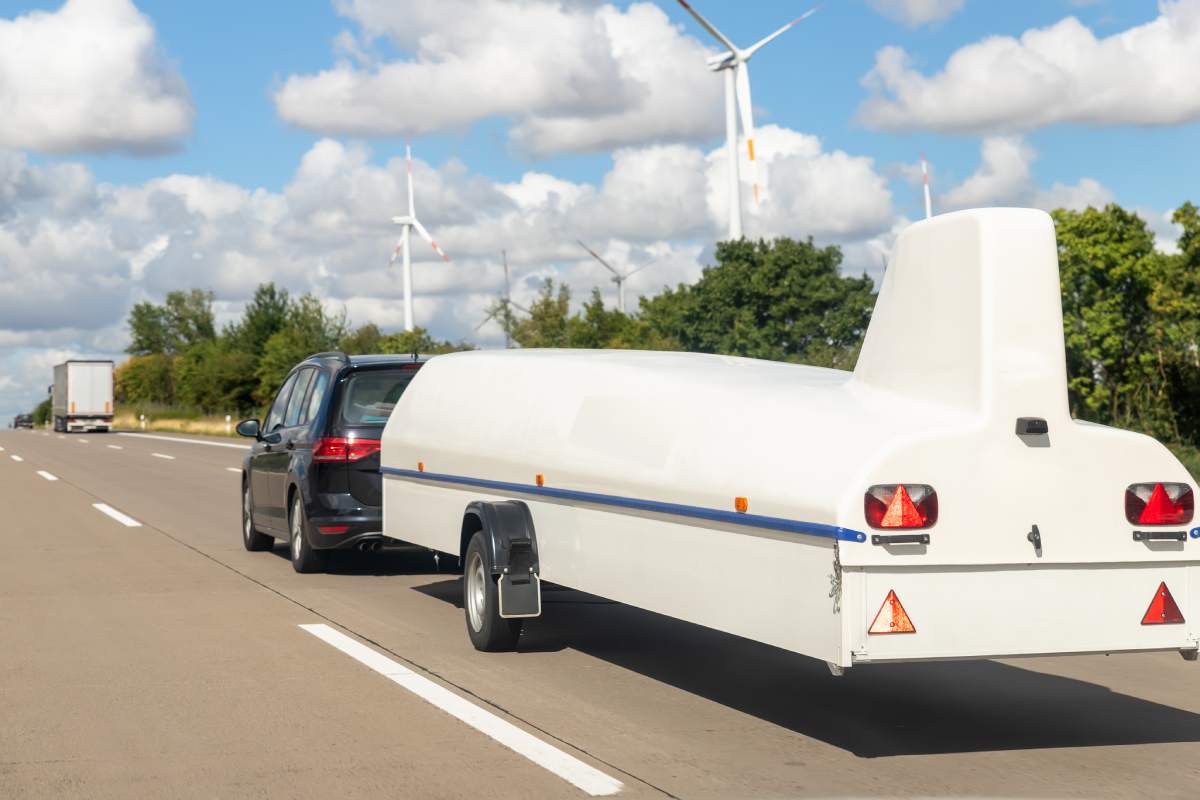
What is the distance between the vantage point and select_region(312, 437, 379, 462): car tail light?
41.7ft

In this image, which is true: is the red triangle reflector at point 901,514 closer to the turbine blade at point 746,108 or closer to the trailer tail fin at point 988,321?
the trailer tail fin at point 988,321

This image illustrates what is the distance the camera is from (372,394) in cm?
1291

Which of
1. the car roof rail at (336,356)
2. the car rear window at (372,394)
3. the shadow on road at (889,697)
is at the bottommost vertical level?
the shadow on road at (889,697)

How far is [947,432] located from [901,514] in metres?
0.41

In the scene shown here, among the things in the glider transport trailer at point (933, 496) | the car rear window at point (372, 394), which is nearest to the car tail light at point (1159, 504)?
the glider transport trailer at point (933, 496)

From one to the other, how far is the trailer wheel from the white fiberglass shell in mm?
1731

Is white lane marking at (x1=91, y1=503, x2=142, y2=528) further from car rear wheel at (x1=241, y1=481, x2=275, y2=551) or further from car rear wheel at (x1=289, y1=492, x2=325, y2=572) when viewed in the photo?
car rear wheel at (x1=289, y1=492, x2=325, y2=572)

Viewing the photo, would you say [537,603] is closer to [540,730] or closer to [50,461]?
[540,730]

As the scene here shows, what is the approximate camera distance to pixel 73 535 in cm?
1741

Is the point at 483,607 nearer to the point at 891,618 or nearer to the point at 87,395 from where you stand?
the point at 891,618

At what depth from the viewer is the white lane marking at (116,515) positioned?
18781 mm

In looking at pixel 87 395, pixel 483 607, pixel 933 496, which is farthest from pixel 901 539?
pixel 87 395

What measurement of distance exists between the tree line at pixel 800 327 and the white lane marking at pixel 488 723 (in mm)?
12298

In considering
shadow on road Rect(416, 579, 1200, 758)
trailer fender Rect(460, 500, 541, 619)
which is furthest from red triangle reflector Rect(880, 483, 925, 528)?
trailer fender Rect(460, 500, 541, 619)
